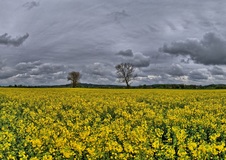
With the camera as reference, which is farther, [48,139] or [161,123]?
[161,123]

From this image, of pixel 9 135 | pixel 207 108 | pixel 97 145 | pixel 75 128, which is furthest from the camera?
pixel 207 108

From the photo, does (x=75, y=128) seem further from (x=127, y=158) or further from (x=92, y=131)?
(x=127, y=158)

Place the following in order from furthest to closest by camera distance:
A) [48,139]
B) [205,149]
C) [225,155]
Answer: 1. [48,139]
2. [225,155]
3. [205,149]

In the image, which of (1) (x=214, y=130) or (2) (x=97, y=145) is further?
(1) (x=214, y=130)

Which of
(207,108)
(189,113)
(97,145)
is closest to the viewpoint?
(97,145)

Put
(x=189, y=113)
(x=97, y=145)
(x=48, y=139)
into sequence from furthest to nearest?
1. (x=189, y=113)
2. (x=48, y=139)
3. (x=97, y=145)

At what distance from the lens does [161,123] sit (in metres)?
11.5

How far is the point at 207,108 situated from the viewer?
1700 cm

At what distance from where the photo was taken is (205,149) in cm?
610

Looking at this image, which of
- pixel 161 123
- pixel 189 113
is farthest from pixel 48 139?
pixel 189 113

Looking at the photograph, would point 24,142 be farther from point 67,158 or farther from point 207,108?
point 207,108

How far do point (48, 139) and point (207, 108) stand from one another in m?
11.5

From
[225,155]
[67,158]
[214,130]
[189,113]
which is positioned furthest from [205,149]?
[189,113]

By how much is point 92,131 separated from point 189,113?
6.97m
